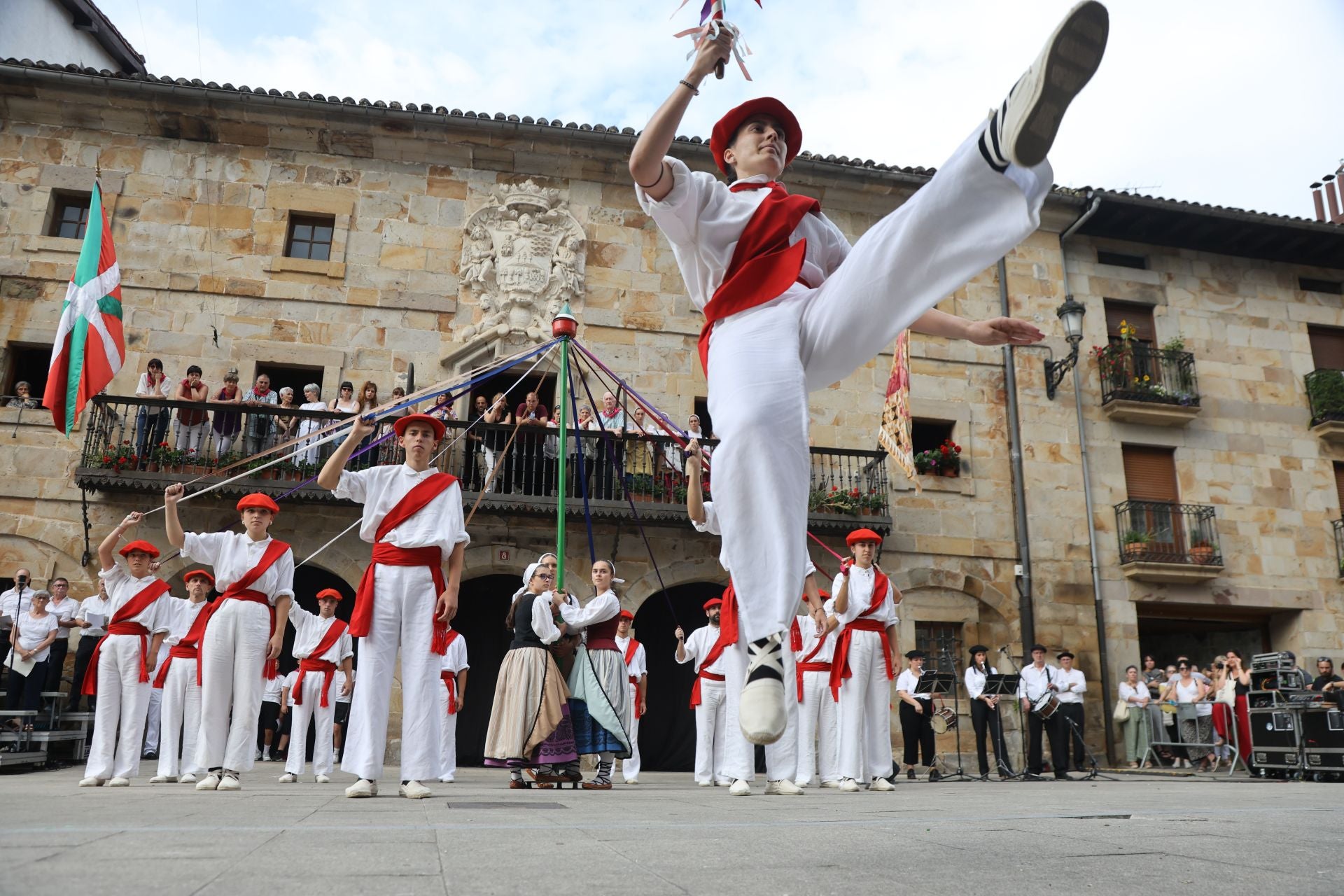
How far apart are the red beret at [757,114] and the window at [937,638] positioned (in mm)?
14150

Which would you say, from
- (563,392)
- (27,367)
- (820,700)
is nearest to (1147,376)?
(820,700)

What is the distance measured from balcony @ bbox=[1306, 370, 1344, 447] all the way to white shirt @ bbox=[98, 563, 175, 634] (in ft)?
65.1

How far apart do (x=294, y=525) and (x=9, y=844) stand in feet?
43.6

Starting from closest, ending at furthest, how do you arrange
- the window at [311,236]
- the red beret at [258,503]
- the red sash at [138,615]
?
the red beret at [258,503] → the red sash at [138,615] → the window at [311,236]

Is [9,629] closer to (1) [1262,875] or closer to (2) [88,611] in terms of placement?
(2) [88,611]

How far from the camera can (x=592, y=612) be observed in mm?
8242

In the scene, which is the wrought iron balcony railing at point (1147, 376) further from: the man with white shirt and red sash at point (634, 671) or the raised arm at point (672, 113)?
the raised arm at point (672, 113)

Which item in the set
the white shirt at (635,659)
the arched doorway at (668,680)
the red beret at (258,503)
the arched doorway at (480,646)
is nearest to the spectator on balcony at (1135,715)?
the arched doorway at (668,680)

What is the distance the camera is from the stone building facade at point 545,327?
1562 centimetres

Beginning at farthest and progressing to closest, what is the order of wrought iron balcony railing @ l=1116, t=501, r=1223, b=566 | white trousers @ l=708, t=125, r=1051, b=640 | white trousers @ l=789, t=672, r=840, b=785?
wrought iron balcony railing @ l=1116, t=501, r=1223, b=566 < white trousers @ l=789, t=672, r=840, b=785 < white trousers @ l=708, t=125, r=1051, b=640

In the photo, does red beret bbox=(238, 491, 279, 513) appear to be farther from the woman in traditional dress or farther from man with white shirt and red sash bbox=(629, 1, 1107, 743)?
man with white shirt and red sash bbox=(629, 1, 1107, 743)

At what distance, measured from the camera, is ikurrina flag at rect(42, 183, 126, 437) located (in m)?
10.8

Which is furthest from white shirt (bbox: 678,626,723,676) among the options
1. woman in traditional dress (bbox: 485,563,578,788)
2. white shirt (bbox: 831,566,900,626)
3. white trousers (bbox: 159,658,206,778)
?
white trousers (bbox: 159,658,206,778)

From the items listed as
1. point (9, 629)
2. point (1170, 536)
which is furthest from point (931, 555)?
point (9, 629)
